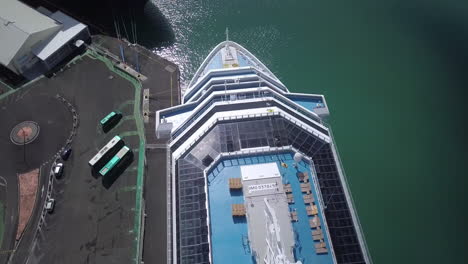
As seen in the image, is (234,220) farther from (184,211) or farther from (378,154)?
(378,154)

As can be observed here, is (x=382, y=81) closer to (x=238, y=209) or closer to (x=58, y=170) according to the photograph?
(x=238, y=209)

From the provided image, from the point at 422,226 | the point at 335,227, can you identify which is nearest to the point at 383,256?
the point at 422,226

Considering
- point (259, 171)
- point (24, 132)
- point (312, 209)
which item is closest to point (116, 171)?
point (24, 132)

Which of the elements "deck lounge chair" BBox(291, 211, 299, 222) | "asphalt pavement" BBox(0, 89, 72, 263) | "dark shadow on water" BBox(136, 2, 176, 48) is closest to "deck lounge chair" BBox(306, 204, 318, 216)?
"deck lounge chair" BBox(291, 211, 299, 222)

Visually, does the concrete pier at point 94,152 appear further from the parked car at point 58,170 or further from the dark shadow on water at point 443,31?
Result: the dark shadow on water at point 443,31

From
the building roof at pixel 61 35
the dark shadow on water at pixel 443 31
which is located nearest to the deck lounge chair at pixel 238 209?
the building roof at pixel 61 35

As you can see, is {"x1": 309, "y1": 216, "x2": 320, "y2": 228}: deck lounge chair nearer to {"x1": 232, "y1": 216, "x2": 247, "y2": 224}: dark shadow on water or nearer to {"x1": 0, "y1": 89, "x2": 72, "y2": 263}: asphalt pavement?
{"x1": 232, "y1": 216, "x2": 247, "y2": 224}: dark shadow on water
